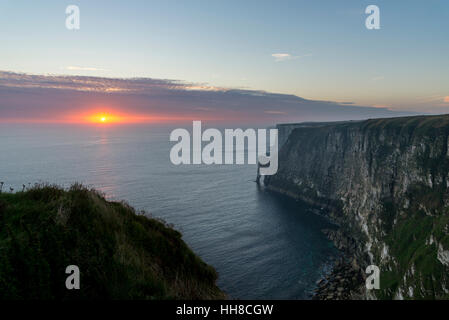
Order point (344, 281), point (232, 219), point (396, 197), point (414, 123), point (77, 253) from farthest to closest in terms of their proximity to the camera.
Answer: point (232, 219) < point (414, 123) < point (396, 197) < point (344, 281) < point (77, 253)

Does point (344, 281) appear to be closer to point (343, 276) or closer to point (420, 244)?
point (343, 276)

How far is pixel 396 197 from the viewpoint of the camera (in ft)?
269

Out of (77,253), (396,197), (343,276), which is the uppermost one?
(77,253)

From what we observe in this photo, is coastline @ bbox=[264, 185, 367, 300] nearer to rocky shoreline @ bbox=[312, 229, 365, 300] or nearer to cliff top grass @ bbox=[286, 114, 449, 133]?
rocky shoreline @ bbox=[312, 229, 365, 300]

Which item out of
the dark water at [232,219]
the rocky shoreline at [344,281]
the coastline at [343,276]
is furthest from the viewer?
the dark water at [232,219]

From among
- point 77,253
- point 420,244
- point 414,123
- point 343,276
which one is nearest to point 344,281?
point 343,276

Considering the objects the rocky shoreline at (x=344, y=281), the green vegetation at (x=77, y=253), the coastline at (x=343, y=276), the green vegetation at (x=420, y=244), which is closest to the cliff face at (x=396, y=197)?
the green vegetation at (x=420, y=244)

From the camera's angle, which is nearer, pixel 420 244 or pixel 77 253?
pixel 77 253

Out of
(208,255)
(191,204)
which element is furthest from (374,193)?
(191,204)

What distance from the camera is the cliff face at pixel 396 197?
49.3 metres

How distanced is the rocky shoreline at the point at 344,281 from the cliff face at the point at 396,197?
3977 millimetres

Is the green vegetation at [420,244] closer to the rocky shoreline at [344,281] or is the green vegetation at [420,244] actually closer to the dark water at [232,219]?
the rocky shoreline at [344,281]

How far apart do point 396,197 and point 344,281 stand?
33.6 metres
